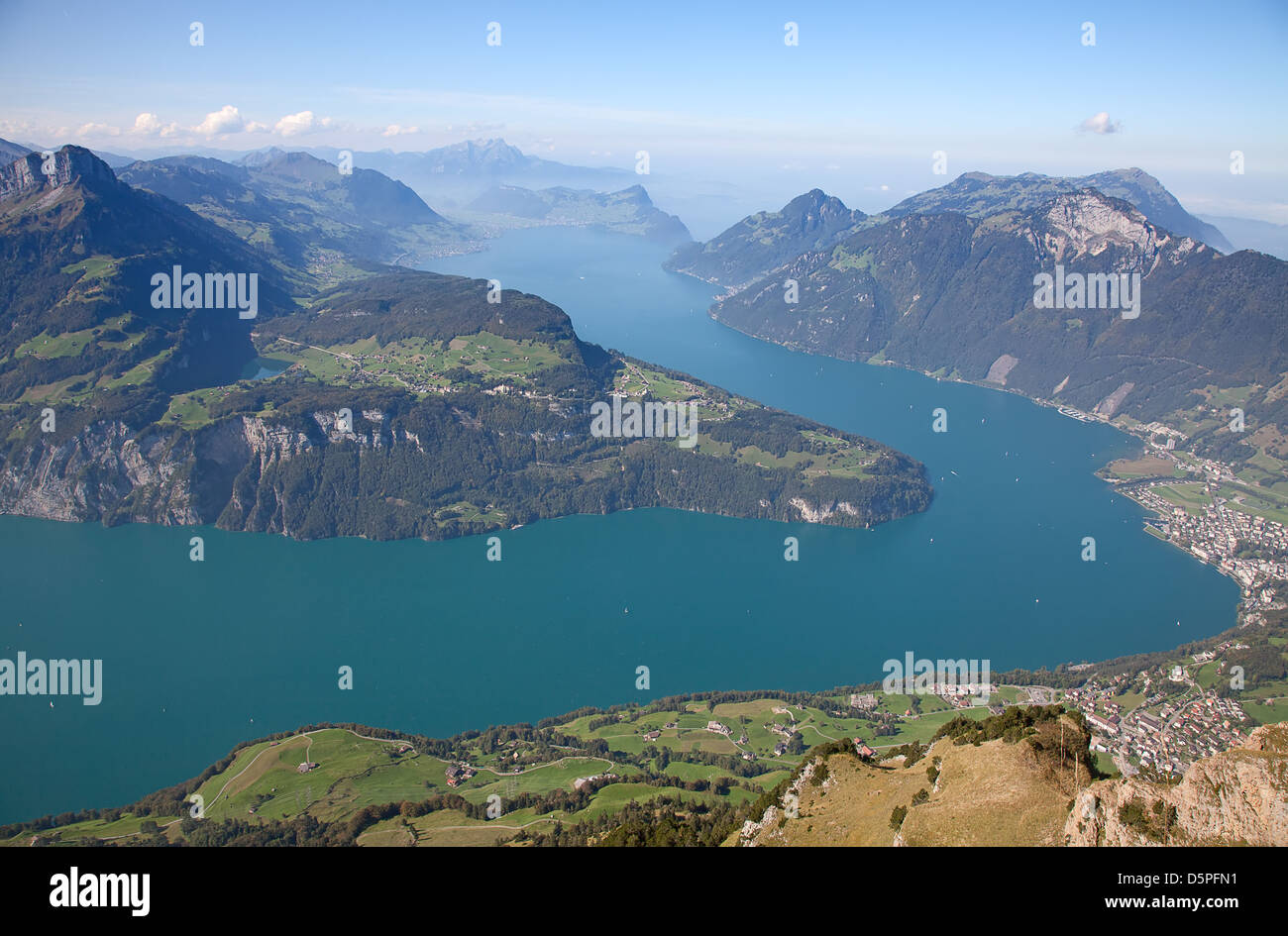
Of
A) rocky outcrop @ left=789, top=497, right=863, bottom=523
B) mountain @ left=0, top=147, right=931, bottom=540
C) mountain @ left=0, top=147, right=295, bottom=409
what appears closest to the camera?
mountain @ left=0, top=147, right=931, bottom=540

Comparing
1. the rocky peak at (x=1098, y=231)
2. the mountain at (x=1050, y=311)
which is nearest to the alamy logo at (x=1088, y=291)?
the mountain at (x=1050, y=311)

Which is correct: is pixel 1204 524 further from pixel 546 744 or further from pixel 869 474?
pixel 546 744

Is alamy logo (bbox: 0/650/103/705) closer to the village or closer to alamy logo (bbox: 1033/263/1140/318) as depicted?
the village

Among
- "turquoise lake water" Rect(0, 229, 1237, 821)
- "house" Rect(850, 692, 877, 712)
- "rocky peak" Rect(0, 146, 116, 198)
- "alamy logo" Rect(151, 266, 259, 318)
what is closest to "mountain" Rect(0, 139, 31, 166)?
"rocky peak" Rect(0, 146, 116, 198)
